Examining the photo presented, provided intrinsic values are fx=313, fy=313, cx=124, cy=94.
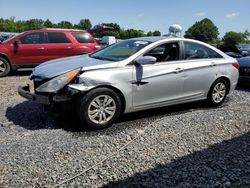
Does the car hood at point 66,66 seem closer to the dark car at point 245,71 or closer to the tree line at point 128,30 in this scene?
the dark car at point 245,71

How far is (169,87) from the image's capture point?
5.70m

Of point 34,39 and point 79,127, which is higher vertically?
point 34,39

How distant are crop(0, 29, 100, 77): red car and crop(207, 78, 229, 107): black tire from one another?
5829mm

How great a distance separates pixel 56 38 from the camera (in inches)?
439

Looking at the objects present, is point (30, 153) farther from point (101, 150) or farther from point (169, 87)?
point (169, 87)

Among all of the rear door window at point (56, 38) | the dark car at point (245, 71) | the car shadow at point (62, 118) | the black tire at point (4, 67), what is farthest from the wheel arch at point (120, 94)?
the rear door window at point (56, 38)

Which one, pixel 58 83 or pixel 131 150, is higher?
pixel 58 83

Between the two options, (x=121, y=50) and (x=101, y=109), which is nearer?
(x=101, y=109)

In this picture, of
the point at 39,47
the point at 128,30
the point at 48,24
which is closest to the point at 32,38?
the point at 39,47

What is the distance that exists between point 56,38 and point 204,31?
9811 centimetres

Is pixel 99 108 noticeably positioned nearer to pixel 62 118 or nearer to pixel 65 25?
pixel 62 118

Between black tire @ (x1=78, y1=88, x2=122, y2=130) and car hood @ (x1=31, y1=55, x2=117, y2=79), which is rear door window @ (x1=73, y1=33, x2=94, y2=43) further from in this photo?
black tire @ (x1=78, y1=88, x2=122, y2=130)

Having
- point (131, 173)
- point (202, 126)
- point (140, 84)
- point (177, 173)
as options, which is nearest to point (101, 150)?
point (131, 173)

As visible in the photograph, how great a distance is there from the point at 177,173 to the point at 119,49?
313 cm
